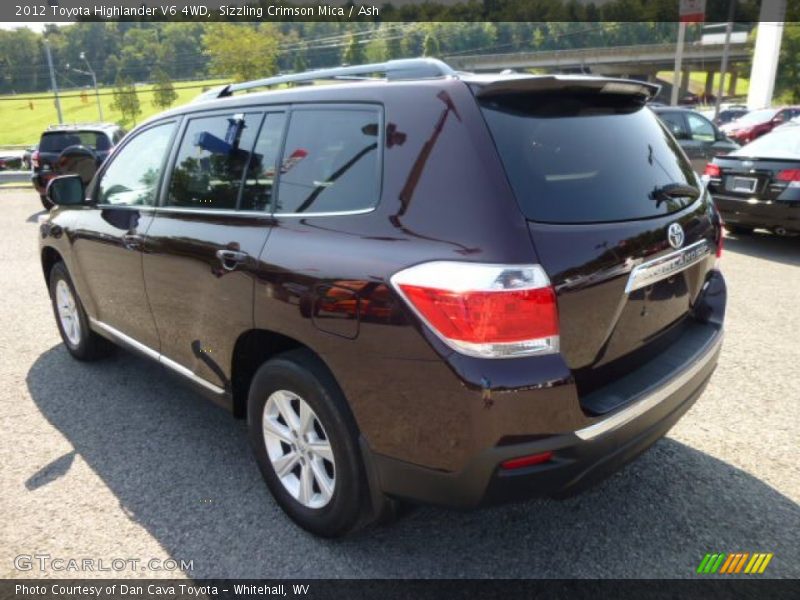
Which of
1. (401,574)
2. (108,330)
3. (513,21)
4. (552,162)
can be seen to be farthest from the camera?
(513,21)

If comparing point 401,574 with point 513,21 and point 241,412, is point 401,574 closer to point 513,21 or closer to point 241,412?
point 241,412

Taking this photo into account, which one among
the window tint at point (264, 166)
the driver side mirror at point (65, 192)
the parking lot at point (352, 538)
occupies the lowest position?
the parking lot at point (352, 538)

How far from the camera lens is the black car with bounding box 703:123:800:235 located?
281 inches

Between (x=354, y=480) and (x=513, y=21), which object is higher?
(x=513, y=21)

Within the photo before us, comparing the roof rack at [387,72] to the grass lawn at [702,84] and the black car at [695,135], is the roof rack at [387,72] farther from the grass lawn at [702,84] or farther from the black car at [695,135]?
the grass lawn at [702,84]

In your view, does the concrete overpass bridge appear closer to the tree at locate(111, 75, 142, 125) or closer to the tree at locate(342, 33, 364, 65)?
the tree at locate(342, 33, 364, 65)

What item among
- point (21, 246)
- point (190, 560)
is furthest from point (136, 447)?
point (21, 246)

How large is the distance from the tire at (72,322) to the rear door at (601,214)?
3.52 metres

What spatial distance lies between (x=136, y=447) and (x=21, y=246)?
7714 mm

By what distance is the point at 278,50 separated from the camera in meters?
63.2

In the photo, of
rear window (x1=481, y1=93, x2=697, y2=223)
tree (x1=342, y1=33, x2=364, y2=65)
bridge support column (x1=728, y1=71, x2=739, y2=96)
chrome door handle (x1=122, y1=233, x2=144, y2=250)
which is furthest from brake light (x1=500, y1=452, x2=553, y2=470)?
bridge support column (x1=728, y1=71, x2=739, y2=96)

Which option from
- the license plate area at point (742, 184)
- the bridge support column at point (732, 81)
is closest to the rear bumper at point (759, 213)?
the license plate area at point (742, 184)

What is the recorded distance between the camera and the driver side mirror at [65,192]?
12.9 ft

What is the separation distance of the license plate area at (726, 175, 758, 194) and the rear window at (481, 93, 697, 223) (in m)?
5.80
